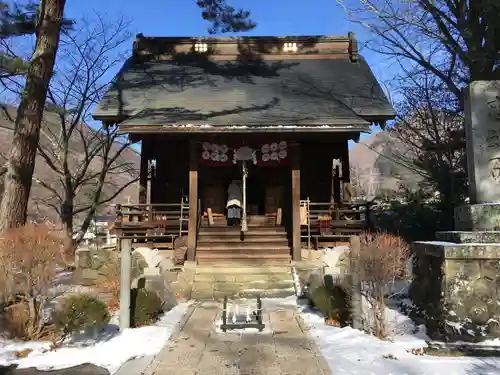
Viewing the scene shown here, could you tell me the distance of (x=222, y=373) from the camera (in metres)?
5.02

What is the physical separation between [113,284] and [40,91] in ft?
15.9

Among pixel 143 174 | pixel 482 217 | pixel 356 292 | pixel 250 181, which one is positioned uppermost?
pixel 143 174

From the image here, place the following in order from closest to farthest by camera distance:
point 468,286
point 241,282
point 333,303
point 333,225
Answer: point 468,286
point 333,303
point 241,282
point 333,225

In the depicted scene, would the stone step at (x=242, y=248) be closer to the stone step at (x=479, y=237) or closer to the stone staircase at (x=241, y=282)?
the stone staircase at (x=241, y=282)

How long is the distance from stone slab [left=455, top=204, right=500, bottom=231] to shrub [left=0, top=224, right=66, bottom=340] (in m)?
6.33

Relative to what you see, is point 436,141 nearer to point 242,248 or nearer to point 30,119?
point 242,248

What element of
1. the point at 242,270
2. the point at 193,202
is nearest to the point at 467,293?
the point at 242,270

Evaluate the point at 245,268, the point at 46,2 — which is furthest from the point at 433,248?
the point at 46,2

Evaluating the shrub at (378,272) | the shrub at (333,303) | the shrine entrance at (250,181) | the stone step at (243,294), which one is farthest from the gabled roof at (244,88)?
the shrub at (378,272)

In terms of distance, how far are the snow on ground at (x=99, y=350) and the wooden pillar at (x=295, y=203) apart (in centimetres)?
594

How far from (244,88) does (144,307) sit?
10618mm

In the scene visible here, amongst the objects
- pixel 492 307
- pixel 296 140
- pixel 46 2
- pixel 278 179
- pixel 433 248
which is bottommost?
pixel 492 307

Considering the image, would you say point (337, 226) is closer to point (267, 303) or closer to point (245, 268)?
point (245, 268)

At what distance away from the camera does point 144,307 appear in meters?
7.27
